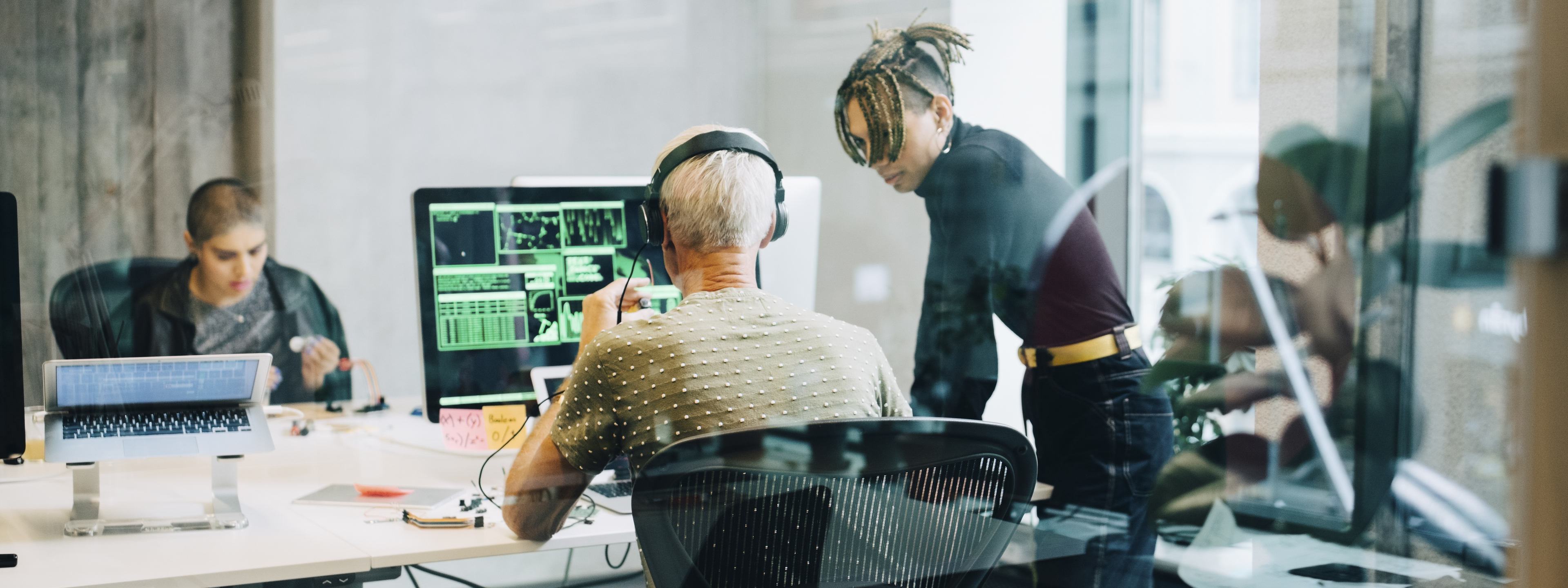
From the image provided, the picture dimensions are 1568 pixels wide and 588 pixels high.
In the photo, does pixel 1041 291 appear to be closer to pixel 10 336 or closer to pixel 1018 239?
pixel 1018 239

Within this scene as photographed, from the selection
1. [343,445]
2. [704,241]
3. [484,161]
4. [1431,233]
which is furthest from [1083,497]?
[484,161]

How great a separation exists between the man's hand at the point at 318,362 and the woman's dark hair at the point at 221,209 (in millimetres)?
327

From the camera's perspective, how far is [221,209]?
7.61 ft

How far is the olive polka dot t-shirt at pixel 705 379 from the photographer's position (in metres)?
1.03

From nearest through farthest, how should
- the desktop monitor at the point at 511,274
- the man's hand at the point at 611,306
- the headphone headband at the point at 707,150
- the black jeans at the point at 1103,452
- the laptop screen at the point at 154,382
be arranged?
1. the headphone headband at the point at 707,150
2. the laptop screen at the point at 154,382
3. the man's hand at the point at 611,306
4. the desktop monitor at the point at 511,274
5. the black jeans at the point at 1103,452

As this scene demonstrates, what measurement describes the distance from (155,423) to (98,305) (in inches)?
26.1

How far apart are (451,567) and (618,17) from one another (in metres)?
1.36

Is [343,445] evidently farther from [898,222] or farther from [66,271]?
[898,222]

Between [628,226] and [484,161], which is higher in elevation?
[484,161]

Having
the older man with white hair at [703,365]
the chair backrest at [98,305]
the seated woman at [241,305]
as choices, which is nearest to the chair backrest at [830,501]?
the older man with white hair at [703,365]

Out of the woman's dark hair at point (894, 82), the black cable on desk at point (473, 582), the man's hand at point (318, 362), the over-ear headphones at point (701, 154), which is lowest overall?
the black cable on desk at point (473, 582)

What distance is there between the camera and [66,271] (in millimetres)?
1713

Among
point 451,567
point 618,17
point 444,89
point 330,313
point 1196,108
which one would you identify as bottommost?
point 451,567

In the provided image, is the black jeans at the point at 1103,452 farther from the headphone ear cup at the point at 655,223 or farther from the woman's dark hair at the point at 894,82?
the headphone ear cup at the point at 655,223
